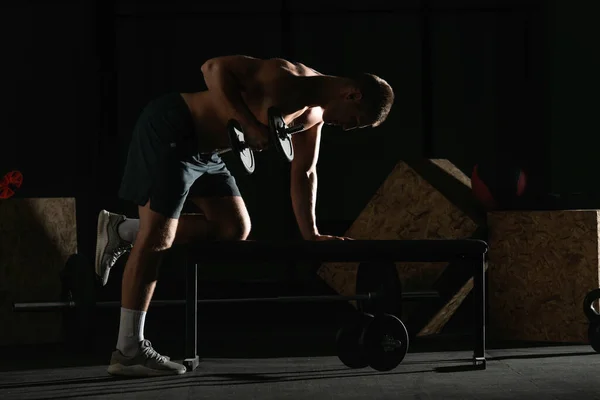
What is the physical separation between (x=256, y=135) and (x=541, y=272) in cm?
200

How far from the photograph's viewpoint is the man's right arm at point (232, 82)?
362cm

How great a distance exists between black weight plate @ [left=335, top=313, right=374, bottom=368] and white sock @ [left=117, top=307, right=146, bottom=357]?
0.81 m

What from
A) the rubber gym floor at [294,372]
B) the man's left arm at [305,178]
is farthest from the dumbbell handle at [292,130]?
the rubber gym floor at [294,372]

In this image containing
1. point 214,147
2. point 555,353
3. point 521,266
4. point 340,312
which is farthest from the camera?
point 340,312

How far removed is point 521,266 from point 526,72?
2.50m

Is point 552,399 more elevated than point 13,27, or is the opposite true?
point 13,27

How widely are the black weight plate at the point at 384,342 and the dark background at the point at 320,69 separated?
3.22 m

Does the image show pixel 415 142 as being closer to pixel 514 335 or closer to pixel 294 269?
pixel 294 269

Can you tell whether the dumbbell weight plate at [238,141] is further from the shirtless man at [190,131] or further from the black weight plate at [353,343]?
the black weight plate at [353,343]

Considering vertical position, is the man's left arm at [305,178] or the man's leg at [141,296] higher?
the man's left arm at [305,178]

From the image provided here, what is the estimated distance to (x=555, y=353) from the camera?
14.6 feet

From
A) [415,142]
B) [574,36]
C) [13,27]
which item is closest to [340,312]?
[415,142]

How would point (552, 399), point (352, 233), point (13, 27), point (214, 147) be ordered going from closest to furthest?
point (552, 399) < point (214, 147) < point (352, 233) < point (13, 27)

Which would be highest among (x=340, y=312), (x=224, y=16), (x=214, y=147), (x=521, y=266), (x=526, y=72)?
(x=224, y=16)
